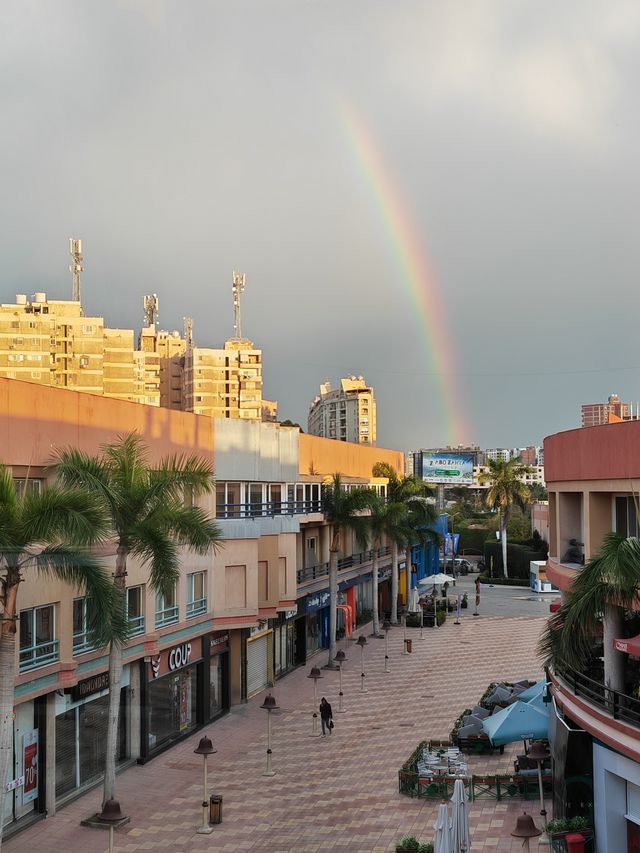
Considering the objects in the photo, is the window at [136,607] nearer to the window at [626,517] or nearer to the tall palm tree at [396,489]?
the window at [626,517]

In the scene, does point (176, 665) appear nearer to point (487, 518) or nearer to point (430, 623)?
point (430, 623)

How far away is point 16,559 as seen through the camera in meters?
16.9

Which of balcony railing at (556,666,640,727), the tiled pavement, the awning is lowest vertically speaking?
the tiled pavement

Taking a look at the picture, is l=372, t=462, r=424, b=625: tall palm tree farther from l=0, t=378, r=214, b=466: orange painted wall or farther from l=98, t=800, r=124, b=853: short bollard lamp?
l=98, t=800, r=124, b=853: short bollard lamp

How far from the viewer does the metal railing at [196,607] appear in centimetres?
3099

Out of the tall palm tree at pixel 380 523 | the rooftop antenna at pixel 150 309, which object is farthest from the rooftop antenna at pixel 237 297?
the tall palm tree at pixel 380 523

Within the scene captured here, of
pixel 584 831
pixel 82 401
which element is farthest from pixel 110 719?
pixel 584 831

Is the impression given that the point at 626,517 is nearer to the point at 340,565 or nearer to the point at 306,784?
the point at 306,784

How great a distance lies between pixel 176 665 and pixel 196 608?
231cm

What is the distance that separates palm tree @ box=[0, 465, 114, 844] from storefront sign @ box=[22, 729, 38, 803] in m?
4.25

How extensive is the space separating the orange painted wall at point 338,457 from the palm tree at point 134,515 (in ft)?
79.5

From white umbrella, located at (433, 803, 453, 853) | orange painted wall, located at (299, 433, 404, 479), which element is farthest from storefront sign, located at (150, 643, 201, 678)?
orange painted wall, located at (299, 433, 404, 479)

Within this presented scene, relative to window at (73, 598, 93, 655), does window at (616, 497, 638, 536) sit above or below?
above

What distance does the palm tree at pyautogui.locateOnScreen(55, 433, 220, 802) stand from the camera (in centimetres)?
2134
